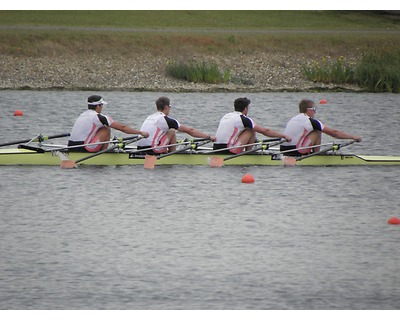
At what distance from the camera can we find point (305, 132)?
2283 cm

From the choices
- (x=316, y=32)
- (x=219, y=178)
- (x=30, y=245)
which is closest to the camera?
(x=30, y=245)

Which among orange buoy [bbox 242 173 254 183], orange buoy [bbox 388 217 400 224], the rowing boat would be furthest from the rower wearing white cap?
orange buoy [bbox 388 217 400 224]

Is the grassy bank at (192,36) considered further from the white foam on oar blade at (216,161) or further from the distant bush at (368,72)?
the white foam on oar blade at (216,161)

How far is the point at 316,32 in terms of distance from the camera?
5341cm

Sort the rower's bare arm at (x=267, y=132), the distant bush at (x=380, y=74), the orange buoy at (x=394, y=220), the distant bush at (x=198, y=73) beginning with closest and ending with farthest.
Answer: the orange buoy at (x=394, y=220), the rower's bare arm at (x=267, y=132), the distant bush at (x=380, y=74), the distant bush at (x=198, y=73)

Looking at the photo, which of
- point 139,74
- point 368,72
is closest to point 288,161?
point 368,72

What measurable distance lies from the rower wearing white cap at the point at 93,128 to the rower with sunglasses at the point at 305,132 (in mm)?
2911

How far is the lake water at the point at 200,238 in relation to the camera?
1483 cm

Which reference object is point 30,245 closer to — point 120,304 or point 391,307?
point 120,304

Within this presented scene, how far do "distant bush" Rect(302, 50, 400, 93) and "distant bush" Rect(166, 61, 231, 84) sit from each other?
3.30 meters

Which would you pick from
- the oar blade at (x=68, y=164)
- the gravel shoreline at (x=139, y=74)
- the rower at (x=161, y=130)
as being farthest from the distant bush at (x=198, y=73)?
the oar blade at (x=68, y=164)

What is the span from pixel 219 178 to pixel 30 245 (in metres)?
6.35

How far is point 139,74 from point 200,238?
88.6 ft
